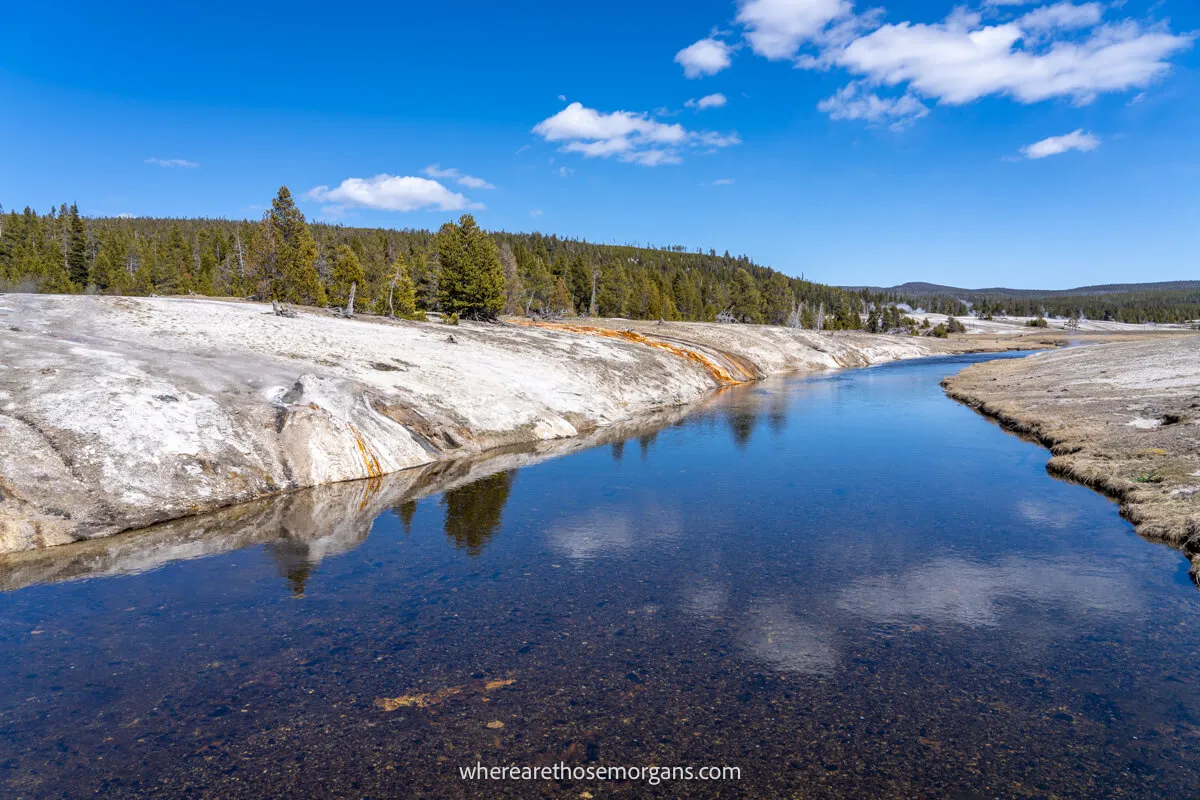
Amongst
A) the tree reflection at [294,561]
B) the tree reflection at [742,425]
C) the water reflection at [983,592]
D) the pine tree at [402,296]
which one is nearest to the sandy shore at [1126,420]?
the water reflection at [983,592]

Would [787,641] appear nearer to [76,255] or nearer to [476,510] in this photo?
[476,510]

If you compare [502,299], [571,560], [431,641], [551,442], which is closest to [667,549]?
[571,560]

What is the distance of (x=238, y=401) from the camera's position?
983 inches

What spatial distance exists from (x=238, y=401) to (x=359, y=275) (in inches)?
2030

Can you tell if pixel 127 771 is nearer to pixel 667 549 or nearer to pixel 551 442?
pixel 667 549

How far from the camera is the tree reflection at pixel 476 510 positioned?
1811 centimetres

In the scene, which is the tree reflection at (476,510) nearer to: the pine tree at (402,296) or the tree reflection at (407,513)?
the tree reflection at (407,513)

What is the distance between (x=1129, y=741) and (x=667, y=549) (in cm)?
988

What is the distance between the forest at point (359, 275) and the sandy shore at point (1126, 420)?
1941 inches

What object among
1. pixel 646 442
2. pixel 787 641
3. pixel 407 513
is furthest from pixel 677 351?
pixel 787 641

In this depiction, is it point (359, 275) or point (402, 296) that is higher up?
point (359, 275)

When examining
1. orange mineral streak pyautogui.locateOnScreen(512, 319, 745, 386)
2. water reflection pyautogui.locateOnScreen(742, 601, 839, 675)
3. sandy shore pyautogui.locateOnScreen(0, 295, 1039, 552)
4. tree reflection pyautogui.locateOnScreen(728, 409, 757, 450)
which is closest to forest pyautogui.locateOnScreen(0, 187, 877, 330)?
orange mineral streak pyautogui.locateOnScreen(512, 319, 745, 386)

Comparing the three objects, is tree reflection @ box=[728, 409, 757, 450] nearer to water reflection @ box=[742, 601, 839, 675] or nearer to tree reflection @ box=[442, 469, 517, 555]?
tree reflection @ box=[442, 469, 517, 555]

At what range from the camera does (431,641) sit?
11891mm
